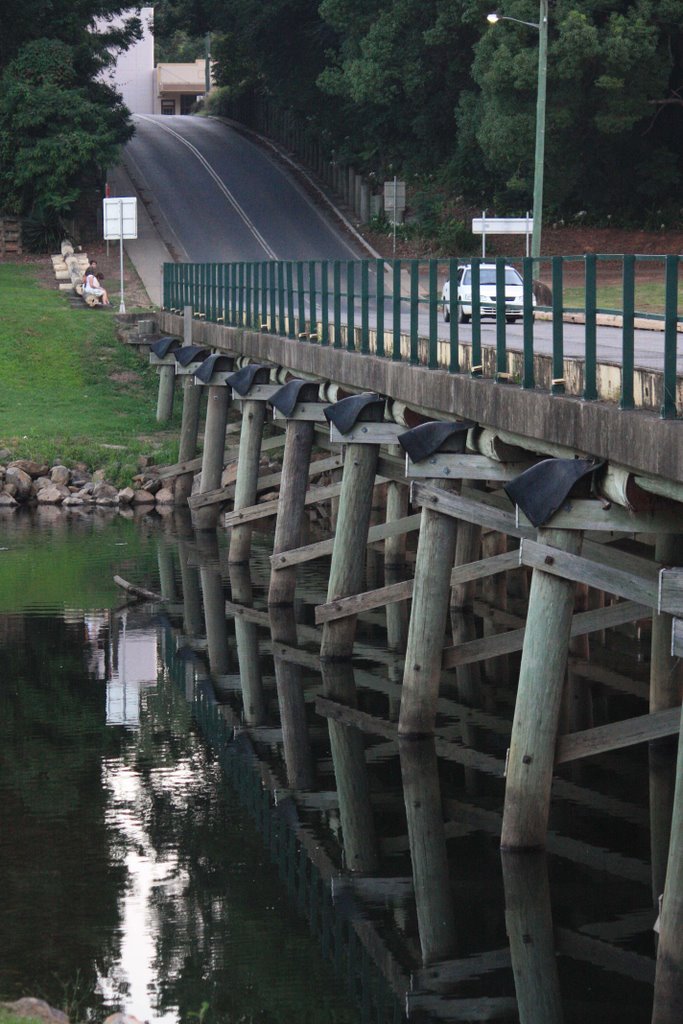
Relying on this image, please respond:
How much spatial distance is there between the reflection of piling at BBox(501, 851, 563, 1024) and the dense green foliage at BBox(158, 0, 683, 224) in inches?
1375

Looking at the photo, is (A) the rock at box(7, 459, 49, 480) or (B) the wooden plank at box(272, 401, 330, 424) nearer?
(B) the wooden plank at box(272, 401, 330, 424)

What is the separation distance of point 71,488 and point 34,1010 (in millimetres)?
23111

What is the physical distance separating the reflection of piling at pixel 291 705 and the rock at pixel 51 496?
10.6 meters

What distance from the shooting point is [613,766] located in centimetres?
1437

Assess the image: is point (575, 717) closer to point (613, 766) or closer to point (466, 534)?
point (613, 766)


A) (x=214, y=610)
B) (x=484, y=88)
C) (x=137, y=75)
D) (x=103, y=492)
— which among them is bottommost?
(x=214, y=610)

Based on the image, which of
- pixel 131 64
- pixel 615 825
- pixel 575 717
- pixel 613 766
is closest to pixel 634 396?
pixel 615 825

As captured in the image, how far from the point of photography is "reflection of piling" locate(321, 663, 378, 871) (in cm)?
1252

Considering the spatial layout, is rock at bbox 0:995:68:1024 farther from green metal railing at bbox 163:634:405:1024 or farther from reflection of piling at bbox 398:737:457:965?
reflection of piling at bbox 398:737:457:965

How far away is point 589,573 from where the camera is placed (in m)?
10.8

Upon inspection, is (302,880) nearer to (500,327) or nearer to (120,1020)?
(120,1020)

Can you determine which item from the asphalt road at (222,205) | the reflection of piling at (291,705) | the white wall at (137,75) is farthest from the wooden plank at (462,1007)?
the white wall at (137,75)

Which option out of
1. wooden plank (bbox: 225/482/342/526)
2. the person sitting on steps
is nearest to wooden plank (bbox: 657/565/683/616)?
wooden plank (bbox: 225/482/342/526)

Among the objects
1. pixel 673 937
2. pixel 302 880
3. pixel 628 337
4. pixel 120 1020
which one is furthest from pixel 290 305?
pixel 120 1020
